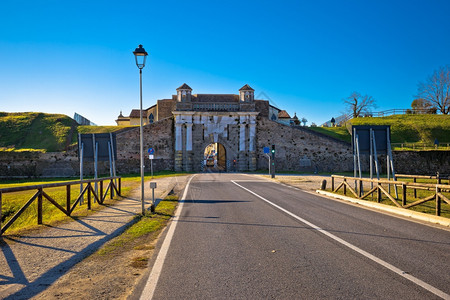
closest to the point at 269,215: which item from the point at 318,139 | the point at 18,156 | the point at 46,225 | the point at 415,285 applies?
the point at 415,285

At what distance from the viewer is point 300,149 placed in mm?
40281

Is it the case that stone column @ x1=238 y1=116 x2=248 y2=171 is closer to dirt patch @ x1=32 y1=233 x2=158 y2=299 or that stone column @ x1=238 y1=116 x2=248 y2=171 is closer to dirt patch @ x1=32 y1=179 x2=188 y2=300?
dirt patch @ x1=32 y1=179 x2=188 y2=300

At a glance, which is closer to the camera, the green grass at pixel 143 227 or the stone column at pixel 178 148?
the green grass at pixel 143 227

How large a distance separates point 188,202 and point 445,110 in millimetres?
63759

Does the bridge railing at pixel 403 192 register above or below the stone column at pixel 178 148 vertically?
below

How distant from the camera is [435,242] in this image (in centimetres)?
609

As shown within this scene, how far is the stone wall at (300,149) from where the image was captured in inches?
1572

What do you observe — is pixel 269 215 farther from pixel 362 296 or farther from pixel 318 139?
pixel 318 139

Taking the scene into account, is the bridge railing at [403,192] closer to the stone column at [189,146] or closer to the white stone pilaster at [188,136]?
the stone column at [189,146]

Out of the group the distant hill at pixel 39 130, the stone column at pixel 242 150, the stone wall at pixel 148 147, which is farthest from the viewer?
the distant hill at pixel 39 130

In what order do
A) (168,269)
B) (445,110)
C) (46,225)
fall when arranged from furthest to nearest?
(445,110)
(46,225)
(168,269)

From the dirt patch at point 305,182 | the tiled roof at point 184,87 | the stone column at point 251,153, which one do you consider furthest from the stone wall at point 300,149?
the dirt patch at point 305,182

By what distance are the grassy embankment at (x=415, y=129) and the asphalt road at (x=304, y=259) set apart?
41283 millimetres

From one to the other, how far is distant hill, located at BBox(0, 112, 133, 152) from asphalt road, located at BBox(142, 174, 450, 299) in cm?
3856
